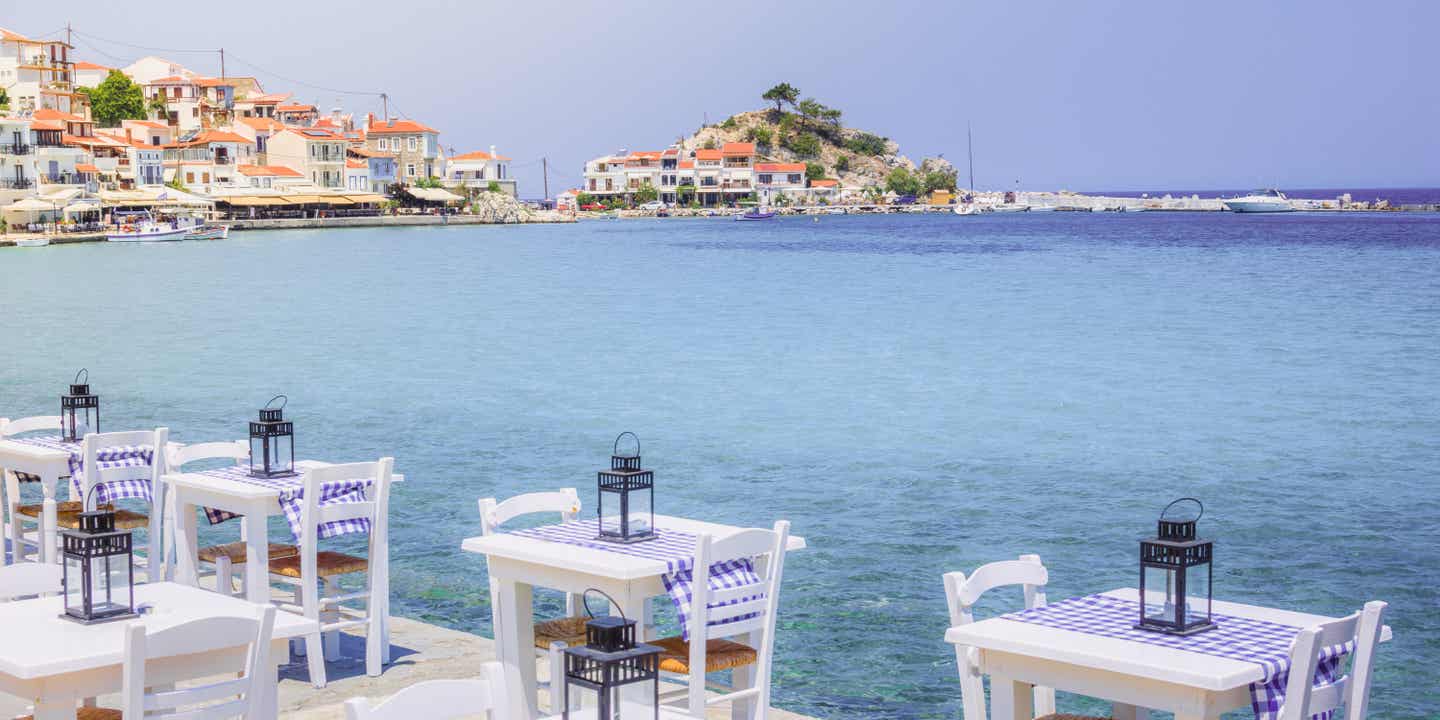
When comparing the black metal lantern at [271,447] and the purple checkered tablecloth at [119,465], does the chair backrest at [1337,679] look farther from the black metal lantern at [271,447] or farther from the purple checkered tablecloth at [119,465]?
the purple checkered tablecloth at [119,465]

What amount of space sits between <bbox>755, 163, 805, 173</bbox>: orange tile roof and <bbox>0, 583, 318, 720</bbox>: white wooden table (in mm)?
187625

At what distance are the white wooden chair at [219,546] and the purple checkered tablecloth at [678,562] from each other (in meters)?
2.29

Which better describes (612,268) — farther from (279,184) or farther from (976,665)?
(976,665)

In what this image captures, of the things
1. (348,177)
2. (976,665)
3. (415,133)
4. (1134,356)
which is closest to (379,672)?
(976,665)

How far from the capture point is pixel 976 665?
17.7ft

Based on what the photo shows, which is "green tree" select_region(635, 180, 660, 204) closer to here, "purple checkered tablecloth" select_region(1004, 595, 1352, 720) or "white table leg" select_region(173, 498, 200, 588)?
"white table leg" select_region(173, 498, 200, 588)

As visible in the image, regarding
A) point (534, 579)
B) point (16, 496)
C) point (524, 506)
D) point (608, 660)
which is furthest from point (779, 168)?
point (608, 660)

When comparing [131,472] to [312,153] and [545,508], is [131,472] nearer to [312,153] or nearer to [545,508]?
[545,508]

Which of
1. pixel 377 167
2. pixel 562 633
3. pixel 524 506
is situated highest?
pixel 377 167

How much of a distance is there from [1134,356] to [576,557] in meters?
28.9

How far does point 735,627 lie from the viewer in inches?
251

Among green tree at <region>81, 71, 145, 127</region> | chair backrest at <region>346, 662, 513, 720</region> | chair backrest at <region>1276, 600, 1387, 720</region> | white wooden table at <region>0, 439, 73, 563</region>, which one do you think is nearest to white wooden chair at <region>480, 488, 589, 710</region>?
chair backrest at <region>346, 662, 513, 720</region>

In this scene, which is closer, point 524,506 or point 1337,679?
point 1337,679

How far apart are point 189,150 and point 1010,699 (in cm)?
11977
